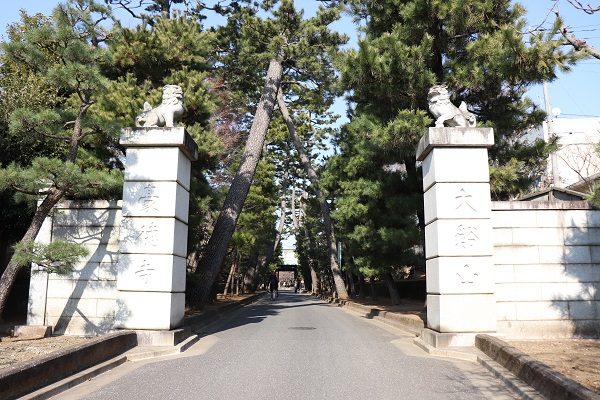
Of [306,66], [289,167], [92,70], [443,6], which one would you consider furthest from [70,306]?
[289,167]

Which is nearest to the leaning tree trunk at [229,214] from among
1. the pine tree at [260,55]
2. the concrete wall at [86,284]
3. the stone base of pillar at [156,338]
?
the pine tree at [260,55]

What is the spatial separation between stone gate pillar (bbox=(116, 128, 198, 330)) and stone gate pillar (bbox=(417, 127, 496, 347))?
4.44 meters

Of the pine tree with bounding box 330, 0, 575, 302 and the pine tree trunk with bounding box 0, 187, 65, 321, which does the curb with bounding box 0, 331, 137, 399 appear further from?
the pine tree with bounding box 330, 0, 575, 302

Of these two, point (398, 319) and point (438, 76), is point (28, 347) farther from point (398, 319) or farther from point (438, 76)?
point (438, 76)

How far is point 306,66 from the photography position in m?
17.7

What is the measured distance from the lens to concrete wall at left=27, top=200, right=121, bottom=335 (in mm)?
9586

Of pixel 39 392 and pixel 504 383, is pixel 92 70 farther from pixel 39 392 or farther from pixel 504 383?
pixel 504 383

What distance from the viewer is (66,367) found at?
232 inches

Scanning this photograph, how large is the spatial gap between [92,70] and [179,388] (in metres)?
5.52

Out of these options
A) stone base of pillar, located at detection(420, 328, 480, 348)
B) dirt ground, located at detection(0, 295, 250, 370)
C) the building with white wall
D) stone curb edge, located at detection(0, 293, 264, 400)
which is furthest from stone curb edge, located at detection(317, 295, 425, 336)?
the building with white wall

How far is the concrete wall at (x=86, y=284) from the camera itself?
31.4 feet

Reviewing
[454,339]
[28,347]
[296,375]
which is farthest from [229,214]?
[296,375]

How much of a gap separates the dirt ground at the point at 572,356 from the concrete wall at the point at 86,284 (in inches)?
288

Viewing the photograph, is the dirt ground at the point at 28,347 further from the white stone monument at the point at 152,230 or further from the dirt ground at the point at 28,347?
the white stone monument at the point at 152,230
